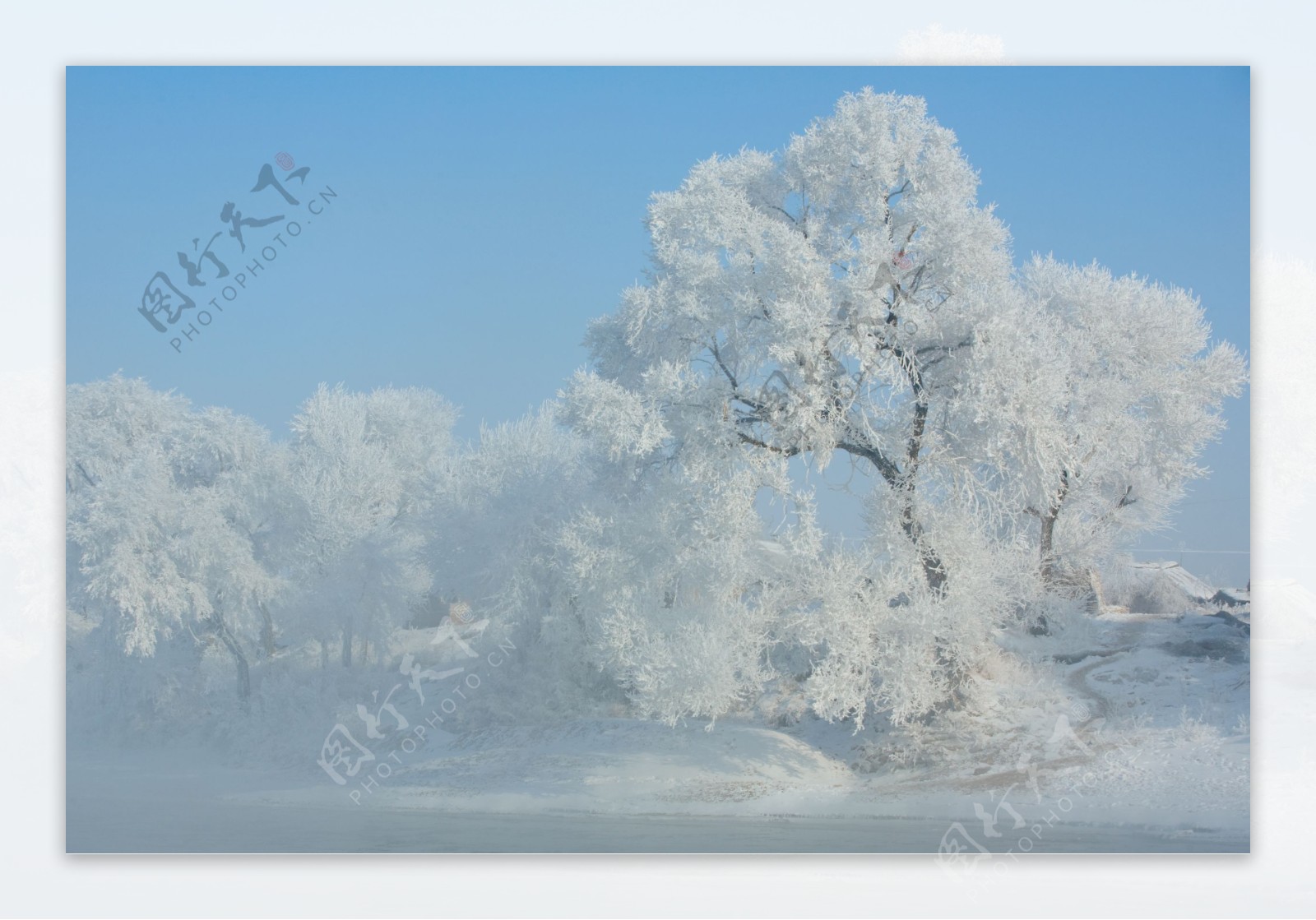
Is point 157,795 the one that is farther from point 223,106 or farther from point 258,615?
point 223,106

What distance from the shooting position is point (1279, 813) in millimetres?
13891

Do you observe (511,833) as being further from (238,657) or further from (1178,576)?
(1178,576)

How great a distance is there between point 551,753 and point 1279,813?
905cm

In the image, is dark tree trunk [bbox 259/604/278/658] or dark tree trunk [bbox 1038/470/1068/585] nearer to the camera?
dark tree trunk [bbox 1038/470/1068/585]

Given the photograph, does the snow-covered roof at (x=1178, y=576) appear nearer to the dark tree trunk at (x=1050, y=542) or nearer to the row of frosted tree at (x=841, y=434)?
the row of frosted tree at (x=841, y=434)

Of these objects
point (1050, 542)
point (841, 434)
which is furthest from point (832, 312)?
point (1050, 542)

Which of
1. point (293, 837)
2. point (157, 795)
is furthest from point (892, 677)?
point (157, 795)

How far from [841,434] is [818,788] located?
4.39 meters

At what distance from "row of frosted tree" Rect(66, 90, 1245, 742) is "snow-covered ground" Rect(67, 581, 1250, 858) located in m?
0.73

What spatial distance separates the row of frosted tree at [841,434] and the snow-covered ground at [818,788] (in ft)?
2.41

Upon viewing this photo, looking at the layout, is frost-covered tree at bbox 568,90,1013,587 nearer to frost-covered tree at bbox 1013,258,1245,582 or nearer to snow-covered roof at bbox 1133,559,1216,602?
frost-covered tree at bbox 1013,258,1245,582

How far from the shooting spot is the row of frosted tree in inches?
561

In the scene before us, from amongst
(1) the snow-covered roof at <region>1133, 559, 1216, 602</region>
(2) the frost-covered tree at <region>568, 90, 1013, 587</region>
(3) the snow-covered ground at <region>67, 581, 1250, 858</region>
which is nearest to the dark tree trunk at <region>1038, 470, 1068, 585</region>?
(3) the snow-covered ground at <region>67, 581, 1250, 858</region>

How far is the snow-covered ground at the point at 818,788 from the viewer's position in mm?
13930
